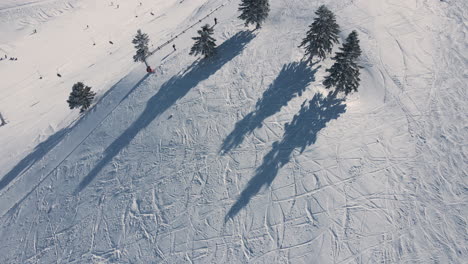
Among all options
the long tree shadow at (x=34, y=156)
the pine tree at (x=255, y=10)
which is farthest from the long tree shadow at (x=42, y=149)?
the pine tree at (x=255, y=10)

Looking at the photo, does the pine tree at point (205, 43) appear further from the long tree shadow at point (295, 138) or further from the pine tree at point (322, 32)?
the long tree shadow at point (295, 138)

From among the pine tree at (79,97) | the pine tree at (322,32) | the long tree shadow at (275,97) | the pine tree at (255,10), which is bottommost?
the pine tree at (79,97)

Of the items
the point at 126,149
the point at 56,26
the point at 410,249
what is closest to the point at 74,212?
the point at 126,149

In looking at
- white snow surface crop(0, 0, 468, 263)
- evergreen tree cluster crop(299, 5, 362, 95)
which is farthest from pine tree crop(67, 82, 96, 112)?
evergreen tree cluster crop(299, 5, 362, 95)

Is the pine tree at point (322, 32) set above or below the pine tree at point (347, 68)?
above

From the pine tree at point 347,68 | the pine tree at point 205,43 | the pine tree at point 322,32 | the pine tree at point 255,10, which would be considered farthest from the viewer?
the pine tree at point 255,10

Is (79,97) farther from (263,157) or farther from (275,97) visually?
(263,157)

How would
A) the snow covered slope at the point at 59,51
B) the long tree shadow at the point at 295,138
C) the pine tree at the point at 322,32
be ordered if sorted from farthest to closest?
1. the snow covered slope at the point at 59,51
2. the pine tree at the point at 322,32
3. the long tree shadow at the point at 295,138

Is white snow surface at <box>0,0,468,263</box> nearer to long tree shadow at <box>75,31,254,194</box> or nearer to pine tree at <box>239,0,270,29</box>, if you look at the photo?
long tree shadow at <box>75,31,254,194</box>
